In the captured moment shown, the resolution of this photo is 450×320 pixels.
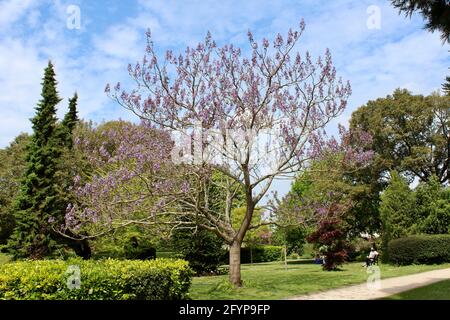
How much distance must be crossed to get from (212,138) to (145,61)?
292 centimetres

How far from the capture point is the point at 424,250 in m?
22.5

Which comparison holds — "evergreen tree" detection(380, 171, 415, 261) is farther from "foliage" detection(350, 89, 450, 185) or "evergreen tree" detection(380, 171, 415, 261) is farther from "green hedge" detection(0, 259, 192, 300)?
"green hedge" detection(0, 259, 192, 300)

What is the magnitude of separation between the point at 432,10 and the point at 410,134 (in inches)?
1033

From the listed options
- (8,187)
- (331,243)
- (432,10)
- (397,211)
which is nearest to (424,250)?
(397,211)

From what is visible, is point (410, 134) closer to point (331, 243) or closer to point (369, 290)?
point (331, 243)

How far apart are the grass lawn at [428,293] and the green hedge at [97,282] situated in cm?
540

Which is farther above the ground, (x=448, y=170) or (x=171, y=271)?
(x=448, y=170)

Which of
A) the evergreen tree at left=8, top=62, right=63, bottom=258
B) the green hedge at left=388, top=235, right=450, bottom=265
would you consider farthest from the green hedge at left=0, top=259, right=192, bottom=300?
the green hedge at left=388, top=235, right=450, bottom=265

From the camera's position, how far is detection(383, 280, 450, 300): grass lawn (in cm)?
1034

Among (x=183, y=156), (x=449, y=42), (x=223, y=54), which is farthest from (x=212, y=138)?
(x=449, y=42)

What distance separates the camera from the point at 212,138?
12234 millimetres

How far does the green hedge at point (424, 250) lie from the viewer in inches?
882

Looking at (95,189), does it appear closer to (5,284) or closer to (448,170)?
(5,284)
